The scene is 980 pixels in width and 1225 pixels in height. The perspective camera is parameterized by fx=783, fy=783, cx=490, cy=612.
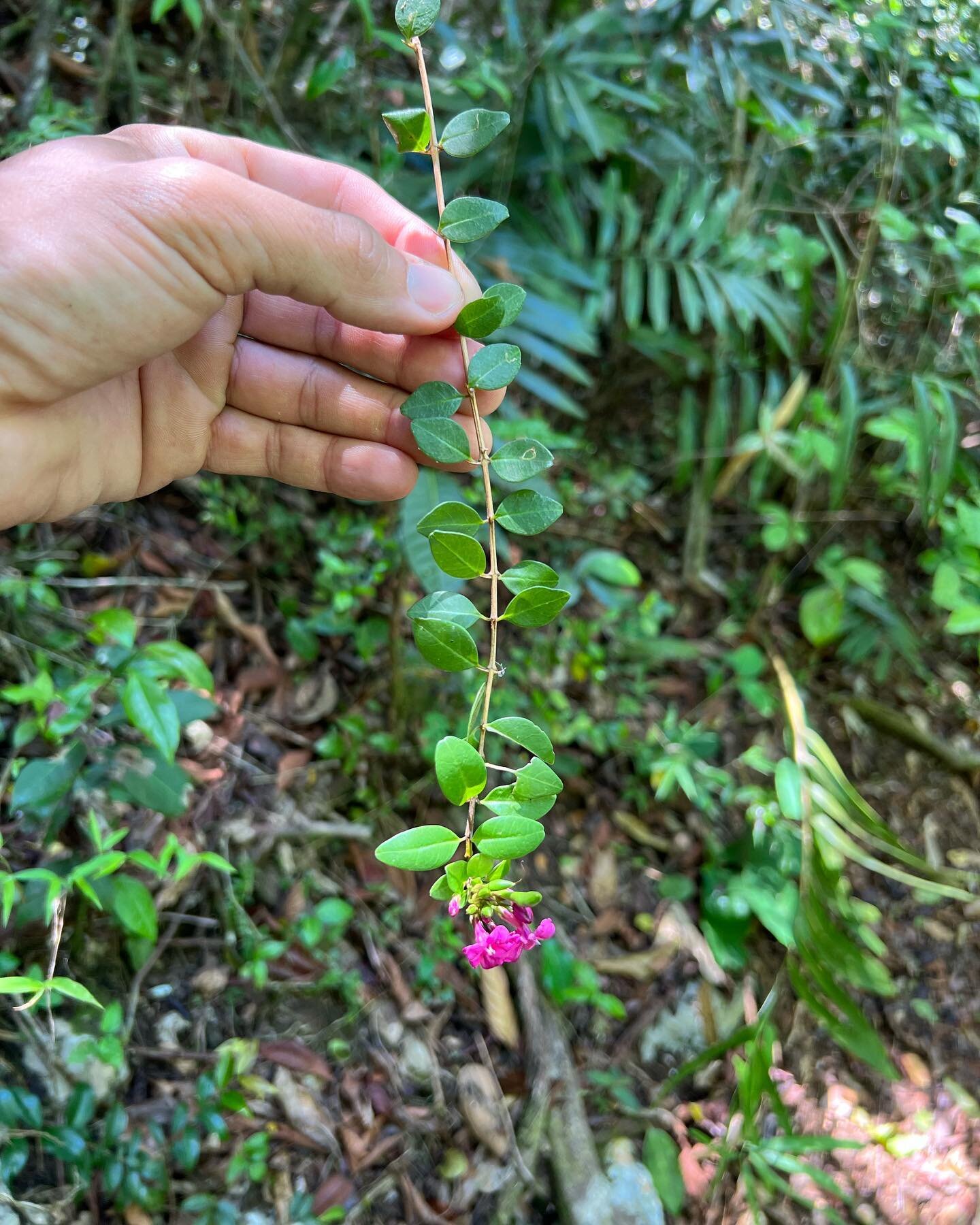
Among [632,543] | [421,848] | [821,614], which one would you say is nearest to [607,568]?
[632,543]

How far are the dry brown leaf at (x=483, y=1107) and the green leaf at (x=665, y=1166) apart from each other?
37 centimetres

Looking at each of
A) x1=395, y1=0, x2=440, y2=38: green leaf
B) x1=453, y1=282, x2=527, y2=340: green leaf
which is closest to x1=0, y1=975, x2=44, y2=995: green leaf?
x1=453, y1=282, x2=527, y2=340: green leaf

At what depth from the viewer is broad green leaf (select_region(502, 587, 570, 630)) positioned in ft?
2.71

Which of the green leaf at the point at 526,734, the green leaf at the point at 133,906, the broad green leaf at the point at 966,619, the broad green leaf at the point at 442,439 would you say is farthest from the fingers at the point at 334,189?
the broad green leaf at the point at 966,619

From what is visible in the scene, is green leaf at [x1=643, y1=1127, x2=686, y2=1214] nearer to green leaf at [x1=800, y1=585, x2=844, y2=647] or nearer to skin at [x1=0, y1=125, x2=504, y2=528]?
green leaf at [x1=800, y1=585, x2=844, y2=647]

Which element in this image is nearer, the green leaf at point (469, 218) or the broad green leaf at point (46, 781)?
the green leaf at point (469, 218)

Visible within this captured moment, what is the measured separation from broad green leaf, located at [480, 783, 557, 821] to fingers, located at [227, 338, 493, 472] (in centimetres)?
67

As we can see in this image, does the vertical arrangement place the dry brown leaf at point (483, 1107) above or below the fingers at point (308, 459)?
below

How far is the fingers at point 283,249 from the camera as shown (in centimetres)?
88

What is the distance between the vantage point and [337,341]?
1274 millimetres

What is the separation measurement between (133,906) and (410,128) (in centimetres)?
112

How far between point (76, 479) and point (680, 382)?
2.01 meters

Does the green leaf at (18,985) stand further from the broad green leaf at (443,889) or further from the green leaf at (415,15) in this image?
the green leaf at (415,15)

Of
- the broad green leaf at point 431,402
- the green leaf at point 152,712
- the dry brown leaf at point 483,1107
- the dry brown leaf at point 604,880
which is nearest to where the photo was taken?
the broad green leaf at point 431,402
